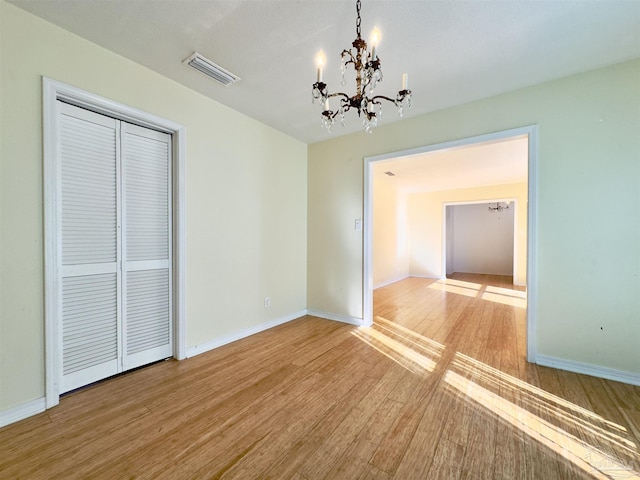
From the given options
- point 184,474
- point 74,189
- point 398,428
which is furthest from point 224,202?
point 398,428

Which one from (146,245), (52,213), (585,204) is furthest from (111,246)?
(585,204)

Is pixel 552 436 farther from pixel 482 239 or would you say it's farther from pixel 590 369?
pixel 482 239

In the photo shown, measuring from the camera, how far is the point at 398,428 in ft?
5.64

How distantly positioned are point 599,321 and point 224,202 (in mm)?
3846

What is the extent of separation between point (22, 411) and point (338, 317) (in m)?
3.17

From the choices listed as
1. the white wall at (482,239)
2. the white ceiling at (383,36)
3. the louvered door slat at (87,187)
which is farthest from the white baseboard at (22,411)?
the white wall at (482,239)

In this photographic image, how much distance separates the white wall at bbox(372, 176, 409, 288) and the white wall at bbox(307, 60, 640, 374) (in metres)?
3.62

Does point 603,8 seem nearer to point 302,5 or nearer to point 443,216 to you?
point 302,5

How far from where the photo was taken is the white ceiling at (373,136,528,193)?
4.12 m

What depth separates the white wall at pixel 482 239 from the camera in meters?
8.97

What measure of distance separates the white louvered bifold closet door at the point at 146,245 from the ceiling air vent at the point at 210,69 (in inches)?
29.8

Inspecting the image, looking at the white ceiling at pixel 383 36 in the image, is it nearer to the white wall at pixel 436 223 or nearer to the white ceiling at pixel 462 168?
the white ceiling at pixel 462 168

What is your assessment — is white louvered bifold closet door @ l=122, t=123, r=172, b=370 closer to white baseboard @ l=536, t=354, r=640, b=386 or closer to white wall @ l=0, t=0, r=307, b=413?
white wall @ l=0, t=0, r=307, b=413

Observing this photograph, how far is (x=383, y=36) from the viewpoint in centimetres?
196
